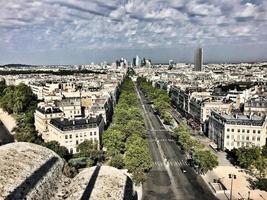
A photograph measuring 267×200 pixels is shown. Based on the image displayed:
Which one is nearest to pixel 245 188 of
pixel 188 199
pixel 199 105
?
pixel 188 199

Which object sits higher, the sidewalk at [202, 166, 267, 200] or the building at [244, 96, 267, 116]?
the building at [244, 96, 267, 116]

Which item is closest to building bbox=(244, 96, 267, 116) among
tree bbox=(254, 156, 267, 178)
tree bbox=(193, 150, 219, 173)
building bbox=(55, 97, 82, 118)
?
tree bbox=(254, 156, 267, 178)

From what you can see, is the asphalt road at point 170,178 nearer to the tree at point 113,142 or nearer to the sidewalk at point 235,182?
the sidewalk at point 235,182

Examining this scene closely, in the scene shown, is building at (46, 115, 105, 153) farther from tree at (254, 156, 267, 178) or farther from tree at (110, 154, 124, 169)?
tree at (254, 156, 267, 178)

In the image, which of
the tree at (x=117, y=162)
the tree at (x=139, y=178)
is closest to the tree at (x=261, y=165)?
the tree at (x=139, y=178)

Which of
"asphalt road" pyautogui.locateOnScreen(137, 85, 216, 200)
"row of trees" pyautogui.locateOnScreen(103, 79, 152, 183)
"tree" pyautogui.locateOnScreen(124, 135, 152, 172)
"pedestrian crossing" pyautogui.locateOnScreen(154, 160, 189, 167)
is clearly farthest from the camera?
"pedestrian crossing" pyautogui.locateOnScreen(154, 160, 189, 167)

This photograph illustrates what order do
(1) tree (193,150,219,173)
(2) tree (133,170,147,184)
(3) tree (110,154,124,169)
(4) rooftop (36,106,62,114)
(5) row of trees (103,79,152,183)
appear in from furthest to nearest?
(4) rooftop (36,106,62,114) → (3) tree (110,154,124,169) → (1) tree (193,150,219,173) → (5) row of trees (103,79,152,183) → (2) tree (133,170,147,184)
